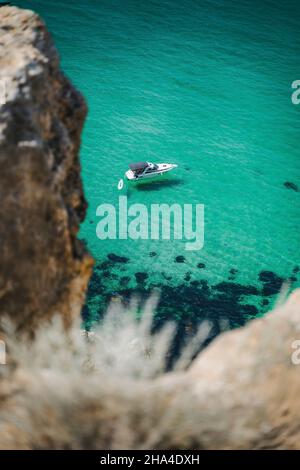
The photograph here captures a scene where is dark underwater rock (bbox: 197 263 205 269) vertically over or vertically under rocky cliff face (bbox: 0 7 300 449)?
under

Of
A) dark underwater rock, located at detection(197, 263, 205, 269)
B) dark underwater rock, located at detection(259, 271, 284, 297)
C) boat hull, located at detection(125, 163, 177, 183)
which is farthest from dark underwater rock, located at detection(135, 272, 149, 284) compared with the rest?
boat hull, located at detection(125, 163, 177, 183)

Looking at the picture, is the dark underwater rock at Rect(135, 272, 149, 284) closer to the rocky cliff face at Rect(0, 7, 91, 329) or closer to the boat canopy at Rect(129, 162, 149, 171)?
the boat canopy at Rect(129, 162, 149, 171)

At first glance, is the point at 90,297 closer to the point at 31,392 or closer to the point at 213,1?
the point at 31,392

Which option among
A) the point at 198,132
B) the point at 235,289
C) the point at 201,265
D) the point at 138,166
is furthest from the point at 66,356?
the point at 198,132

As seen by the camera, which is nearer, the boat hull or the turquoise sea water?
the turquoise sea water

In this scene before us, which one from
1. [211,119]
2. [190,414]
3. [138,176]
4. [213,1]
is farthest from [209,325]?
[213,1]

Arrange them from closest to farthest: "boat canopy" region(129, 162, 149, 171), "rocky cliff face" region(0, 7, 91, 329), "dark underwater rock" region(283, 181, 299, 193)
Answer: "rocky cliff face" region(0, 7, 91, 329) → "boat canopy" region(129, 162, 149, 171) → "dark underwater rock" region(283, 181, 299, 193)

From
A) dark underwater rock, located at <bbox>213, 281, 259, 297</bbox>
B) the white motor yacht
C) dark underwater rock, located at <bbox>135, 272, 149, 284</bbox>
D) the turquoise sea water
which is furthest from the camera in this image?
the white motor yacht

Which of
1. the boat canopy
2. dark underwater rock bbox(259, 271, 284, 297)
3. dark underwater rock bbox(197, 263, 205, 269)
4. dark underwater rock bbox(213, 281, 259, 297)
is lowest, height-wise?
dark underwater rock bbox(259, 271, 284, 297)
